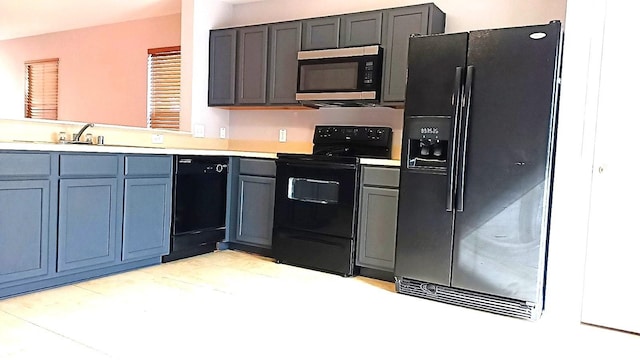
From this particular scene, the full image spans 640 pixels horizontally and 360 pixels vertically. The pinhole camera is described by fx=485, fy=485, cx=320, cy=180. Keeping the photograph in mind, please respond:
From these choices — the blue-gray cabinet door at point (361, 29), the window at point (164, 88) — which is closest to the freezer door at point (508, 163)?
the blue-gray cabinet door at point (361, 29)

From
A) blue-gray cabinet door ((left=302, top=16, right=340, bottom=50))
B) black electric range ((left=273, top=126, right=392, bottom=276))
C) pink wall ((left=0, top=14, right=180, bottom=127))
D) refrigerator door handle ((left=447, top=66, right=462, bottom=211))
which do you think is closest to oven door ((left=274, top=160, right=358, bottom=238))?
black electric range ((left=273, top=126, right=392, bottom=276))

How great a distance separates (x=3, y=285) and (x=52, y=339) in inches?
30.6

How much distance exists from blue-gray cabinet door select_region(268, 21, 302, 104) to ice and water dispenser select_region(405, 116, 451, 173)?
4.54 feet

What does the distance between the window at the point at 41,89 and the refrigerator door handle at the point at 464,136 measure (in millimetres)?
5897

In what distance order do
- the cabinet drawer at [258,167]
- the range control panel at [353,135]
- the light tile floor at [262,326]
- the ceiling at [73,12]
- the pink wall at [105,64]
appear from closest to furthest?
the light tile floor at [262,326] → the range control panel at [353,135] → the cabinet drawer at [258,167] → the ceiling at [73,12] → the pink wall at [105,64]

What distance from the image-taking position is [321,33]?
4086 mm

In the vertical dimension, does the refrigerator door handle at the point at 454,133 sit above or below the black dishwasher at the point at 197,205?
above

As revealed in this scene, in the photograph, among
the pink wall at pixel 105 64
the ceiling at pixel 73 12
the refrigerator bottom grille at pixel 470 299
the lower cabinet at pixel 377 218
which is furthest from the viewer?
the pink wall at pixel 105 64

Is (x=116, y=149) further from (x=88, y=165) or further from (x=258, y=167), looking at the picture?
(x=258, y=167)

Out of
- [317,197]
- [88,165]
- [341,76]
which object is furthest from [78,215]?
[341,76]

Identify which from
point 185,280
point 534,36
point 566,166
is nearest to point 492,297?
point 566,166

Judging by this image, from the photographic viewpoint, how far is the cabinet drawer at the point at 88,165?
3014mm

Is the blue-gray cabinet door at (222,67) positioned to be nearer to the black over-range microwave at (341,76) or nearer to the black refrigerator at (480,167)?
the black over-range microwave at (341,76)

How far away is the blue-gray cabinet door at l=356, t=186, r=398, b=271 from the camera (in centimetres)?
353
